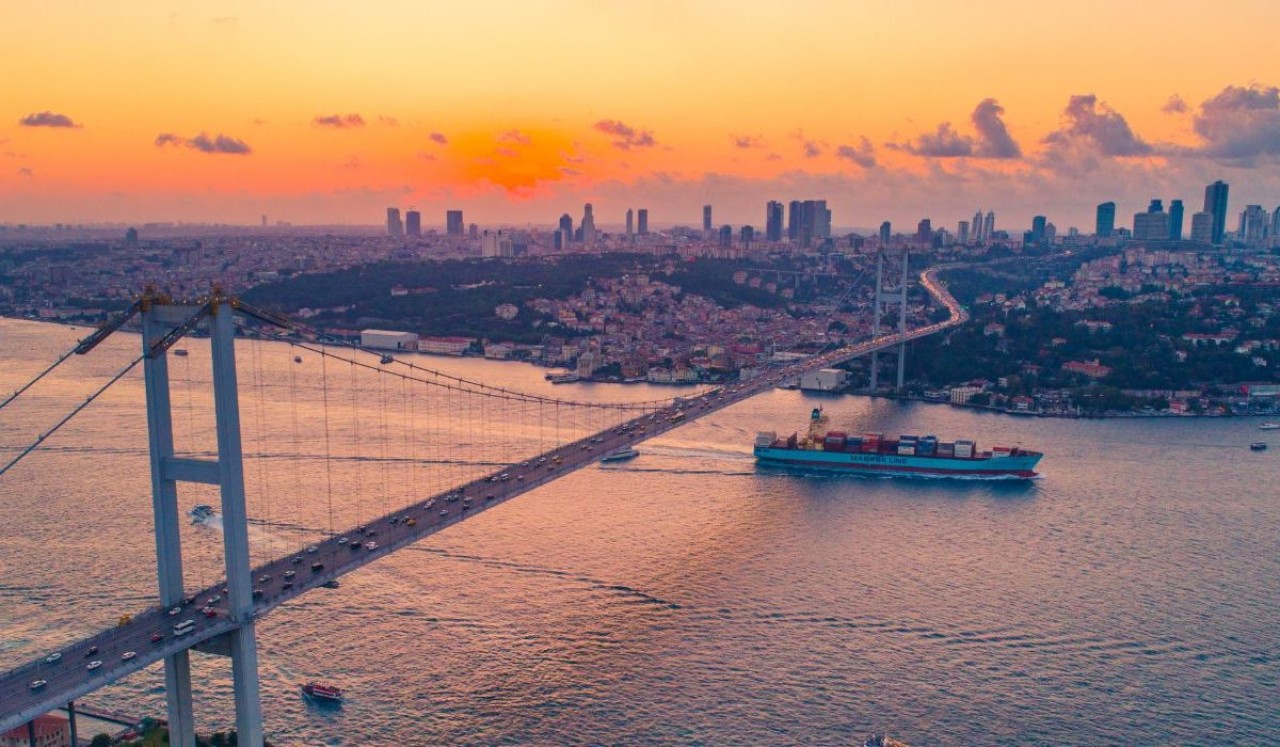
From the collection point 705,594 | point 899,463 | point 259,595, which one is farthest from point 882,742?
point 899,463

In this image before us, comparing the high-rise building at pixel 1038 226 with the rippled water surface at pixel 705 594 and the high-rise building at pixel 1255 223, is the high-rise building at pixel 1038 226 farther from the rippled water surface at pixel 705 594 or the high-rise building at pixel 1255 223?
the rippled water surface at pixel 705 594

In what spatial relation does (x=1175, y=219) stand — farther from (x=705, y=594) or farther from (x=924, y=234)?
(x=705, y=594)

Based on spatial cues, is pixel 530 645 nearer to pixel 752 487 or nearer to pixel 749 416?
pixel 752 487

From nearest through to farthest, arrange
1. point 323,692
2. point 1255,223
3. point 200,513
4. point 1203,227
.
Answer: point 323,692, point 200,513, point 1203,227, point 1255,223

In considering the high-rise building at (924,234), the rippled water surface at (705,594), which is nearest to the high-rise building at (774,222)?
the high-rise building at (924,234)

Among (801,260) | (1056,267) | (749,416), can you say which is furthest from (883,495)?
(1056,267)

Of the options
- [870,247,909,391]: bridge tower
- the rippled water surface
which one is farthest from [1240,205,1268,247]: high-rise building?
the rippled water surface
